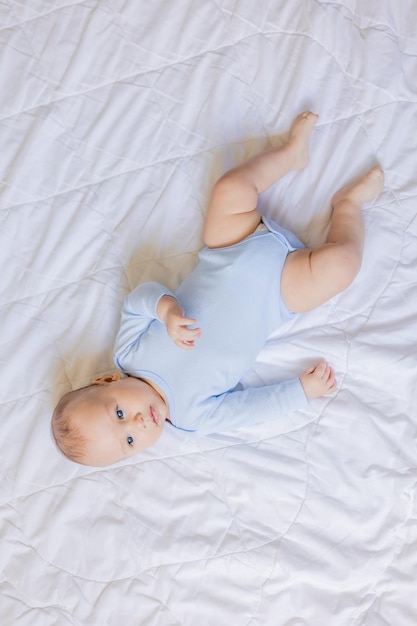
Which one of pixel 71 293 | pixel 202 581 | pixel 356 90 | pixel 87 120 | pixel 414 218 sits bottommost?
pixel 202 581

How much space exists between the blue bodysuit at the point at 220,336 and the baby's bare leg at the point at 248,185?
0.02 meters

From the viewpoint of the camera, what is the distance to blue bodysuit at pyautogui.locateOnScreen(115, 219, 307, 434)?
1.28 metres

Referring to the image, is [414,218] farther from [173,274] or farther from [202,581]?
[202,581]

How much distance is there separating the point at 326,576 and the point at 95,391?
509mm

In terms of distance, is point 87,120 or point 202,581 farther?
point 87,120

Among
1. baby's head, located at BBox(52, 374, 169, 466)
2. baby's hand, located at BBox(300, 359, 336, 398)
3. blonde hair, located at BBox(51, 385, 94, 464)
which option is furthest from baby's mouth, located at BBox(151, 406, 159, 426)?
baby's hand, located at BBox(300, 359, 336, 398)

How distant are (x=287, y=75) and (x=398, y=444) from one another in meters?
0.70

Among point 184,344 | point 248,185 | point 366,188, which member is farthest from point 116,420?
point 366,188

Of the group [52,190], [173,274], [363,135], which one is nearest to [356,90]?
[363,135]

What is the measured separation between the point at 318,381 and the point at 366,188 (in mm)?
350

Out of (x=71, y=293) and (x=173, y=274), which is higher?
(x=173, y=274)

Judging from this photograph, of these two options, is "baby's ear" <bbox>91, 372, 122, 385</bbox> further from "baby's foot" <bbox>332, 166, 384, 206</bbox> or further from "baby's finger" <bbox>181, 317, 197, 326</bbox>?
"baby's foot" <bbox>332, 166, 384, 206</bbox>

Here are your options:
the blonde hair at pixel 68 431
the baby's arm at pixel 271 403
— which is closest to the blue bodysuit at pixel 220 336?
the baby's arm at pixel 271 403

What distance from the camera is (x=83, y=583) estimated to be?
1.31m
